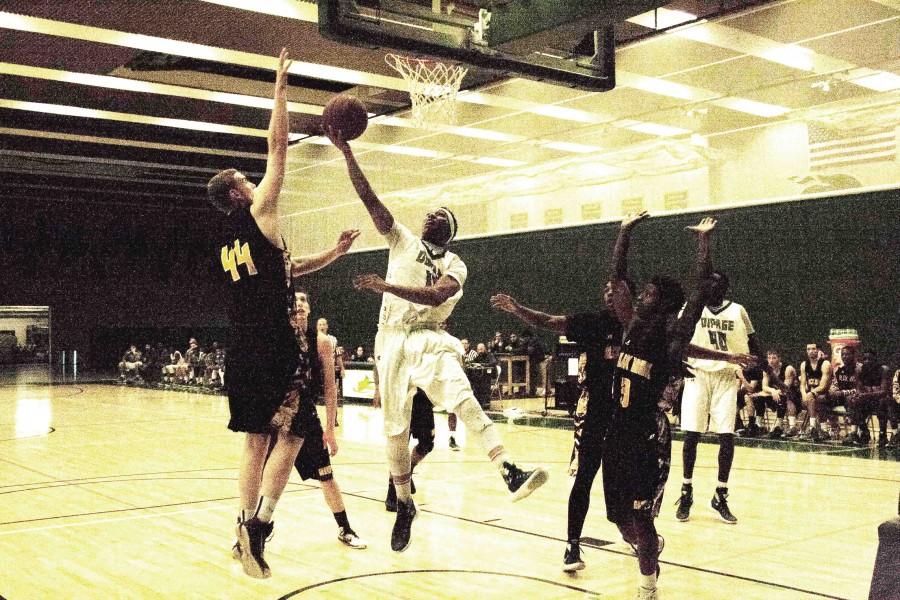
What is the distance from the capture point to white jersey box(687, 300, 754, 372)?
6.41m

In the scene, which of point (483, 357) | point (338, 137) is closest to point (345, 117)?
point (338, 137)

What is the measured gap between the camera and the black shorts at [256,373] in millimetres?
4379

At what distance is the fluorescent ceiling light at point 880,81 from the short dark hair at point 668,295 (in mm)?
10399

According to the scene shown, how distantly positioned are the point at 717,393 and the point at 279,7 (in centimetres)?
859

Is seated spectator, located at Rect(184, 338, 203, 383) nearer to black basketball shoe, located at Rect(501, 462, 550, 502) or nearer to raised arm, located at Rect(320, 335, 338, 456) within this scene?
raised arm, located at Rect(320, 335, 338, 456)

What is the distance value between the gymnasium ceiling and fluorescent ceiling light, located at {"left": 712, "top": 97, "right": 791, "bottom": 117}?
0.9 inches

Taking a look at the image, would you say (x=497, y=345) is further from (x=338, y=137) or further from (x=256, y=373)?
(x=256, y=373)

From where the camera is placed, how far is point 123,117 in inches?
739

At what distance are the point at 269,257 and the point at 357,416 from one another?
10826mm

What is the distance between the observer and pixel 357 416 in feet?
49.1

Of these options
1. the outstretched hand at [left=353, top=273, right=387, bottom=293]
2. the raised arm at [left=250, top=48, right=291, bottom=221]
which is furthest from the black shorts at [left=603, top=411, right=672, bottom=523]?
the raised arm at [left=250, top=48, right=291, bottom=221]

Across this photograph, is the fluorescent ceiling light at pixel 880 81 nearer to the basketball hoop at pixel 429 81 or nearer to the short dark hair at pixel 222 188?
the basketball hoop at pixel 429 81

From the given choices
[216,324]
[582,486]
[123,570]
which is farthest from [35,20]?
[216,324]

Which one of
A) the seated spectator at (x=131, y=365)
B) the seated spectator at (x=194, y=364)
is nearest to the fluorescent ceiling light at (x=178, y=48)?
the seated spectator at (x=194, y=364)
